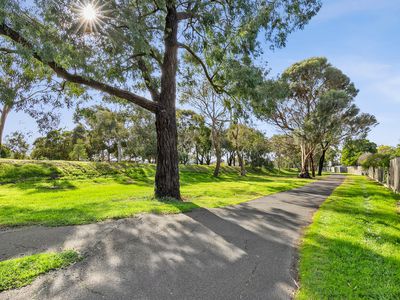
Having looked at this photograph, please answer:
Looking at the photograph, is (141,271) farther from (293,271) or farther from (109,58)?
(109,58)

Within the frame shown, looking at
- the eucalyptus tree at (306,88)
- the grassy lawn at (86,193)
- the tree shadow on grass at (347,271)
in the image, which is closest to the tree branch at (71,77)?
the grassy lawn at (86,193)

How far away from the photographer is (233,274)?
387 cm

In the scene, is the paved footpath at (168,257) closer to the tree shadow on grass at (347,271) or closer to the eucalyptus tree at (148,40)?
the tree shadow on grass at (347,271)

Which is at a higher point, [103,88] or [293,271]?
[103,88]

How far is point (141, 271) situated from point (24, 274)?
63.7 inches

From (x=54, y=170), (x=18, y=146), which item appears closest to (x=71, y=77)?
(x=54, y=170)

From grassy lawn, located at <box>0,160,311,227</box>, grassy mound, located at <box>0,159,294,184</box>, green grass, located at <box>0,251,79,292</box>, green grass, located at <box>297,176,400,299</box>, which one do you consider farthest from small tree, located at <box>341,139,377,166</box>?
green grass, located at <box>0,251,79,292</box>

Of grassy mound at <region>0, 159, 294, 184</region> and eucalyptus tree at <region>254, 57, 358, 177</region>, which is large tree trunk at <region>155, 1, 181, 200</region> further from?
eucalyptus tree at <region>254, 57, 358, 177</region>

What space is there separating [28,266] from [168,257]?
2.14 meters

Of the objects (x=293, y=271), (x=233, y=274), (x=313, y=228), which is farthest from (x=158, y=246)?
(x=313, y=228)

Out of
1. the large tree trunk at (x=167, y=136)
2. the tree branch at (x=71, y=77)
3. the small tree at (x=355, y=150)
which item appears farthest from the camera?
the small tree at (x=355, y=150)

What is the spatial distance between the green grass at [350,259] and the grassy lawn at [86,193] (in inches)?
158

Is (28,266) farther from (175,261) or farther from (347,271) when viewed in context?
(347,271)

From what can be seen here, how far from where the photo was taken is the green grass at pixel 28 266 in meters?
3.30
